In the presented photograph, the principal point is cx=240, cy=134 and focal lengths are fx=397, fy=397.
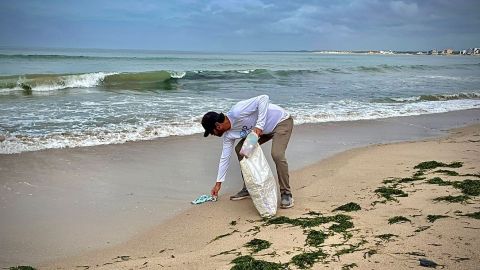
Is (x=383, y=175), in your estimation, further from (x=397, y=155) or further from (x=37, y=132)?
(x=37, y=132)

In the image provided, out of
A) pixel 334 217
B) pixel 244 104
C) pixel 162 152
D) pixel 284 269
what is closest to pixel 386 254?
pixel 284 269

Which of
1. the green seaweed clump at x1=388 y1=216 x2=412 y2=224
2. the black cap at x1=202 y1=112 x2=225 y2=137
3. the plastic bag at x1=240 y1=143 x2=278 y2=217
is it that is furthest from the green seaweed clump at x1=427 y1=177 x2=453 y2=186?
the black cap at x1=202 y1=112 x2=225 y2=137

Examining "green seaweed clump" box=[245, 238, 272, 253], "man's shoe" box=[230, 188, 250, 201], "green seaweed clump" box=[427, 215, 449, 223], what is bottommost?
"man's shoe" box=[230, 188, 250, 201]

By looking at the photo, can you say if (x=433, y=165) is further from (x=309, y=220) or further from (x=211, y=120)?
(x=211, y=120)

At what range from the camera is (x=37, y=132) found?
8750 millimetres

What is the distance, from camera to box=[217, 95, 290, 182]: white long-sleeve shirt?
4.38 meters

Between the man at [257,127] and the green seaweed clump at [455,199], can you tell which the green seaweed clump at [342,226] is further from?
the green seaweed clump at [455,199]

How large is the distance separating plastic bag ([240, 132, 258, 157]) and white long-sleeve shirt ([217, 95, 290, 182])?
14 cm

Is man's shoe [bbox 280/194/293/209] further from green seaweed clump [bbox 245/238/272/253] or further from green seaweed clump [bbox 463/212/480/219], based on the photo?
green seaweed clump [bbox 463/212/480/219]

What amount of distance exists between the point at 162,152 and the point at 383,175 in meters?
3.99

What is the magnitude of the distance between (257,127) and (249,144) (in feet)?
0.75

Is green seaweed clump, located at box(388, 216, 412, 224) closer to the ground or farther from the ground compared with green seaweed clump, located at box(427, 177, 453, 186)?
closer to the ground

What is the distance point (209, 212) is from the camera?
4746mm

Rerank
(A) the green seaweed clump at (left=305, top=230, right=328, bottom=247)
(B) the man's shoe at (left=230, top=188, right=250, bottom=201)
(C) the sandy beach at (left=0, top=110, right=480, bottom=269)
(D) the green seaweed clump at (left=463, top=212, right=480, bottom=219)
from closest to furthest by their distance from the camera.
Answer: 1. (C) the sandy beach at (left=0, top=110, right=480, bottom=269)
2. (A) the green seaweed clump at (left=305, top=230, right=328, bottom=247)
3. (D) the green seaweed clump at (left=463, top=212, right=480, bottom=219)
4. (B) the man's shoe at (left=230, top=188, right=250, bottom=201)
